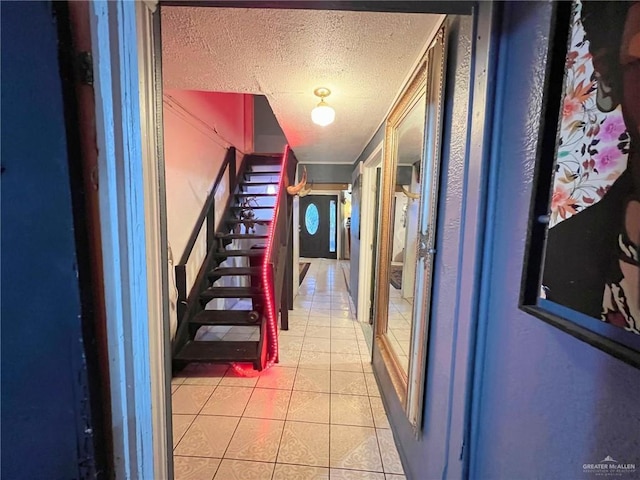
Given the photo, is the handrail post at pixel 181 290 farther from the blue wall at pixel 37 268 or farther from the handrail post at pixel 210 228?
the blue wall at pixel 37 268

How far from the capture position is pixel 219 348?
250 cm

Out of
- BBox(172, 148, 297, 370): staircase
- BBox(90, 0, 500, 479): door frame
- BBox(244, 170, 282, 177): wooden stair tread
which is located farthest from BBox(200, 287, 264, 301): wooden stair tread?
BBox(244, 170, 282, 177): wooden stair tread

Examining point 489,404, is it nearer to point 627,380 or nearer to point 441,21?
point 627,380

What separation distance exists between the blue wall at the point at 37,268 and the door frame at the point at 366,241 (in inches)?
115

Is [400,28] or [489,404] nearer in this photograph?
[489,404]

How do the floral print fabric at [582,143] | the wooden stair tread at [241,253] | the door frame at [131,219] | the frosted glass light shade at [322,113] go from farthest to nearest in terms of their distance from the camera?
1. the wooden stair tread at [241,253]
2. the frosted glass light shade at [322,113]
3. the door frame at [131,219]
4. the floral print fabric at [582,143]

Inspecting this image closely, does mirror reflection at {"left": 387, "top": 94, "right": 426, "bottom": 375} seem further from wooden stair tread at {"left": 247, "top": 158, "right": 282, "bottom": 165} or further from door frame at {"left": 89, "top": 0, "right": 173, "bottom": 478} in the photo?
wooden stair tread at {"left": 247, "top": 158, "right": 282, "bottom": 165}

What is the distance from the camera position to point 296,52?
54.1 inches

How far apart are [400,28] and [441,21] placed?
157mm

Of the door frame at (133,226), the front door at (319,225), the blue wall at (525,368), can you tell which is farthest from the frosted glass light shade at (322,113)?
the front door at (319,225)

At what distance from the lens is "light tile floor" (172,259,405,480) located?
152 centimetres

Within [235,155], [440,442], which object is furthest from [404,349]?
[235,155]

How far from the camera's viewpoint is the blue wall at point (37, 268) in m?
0.52

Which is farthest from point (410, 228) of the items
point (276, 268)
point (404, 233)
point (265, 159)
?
point (265, 159)
